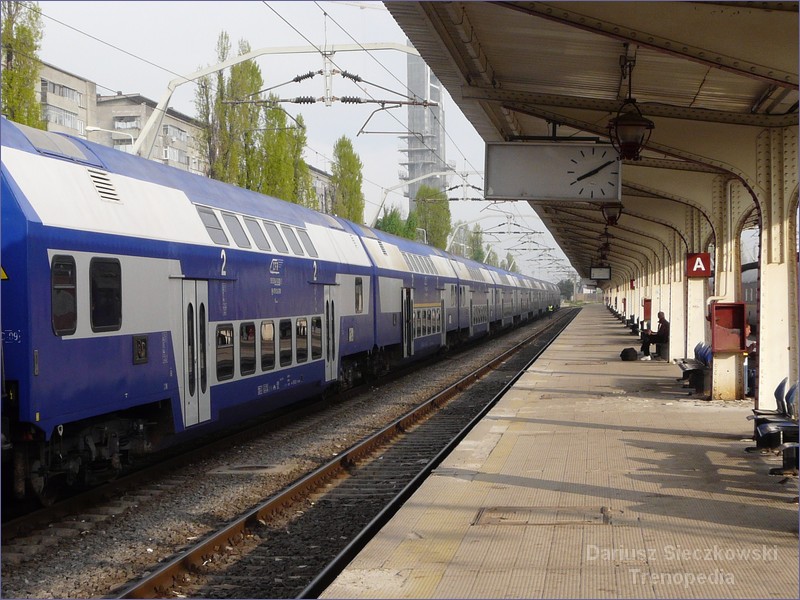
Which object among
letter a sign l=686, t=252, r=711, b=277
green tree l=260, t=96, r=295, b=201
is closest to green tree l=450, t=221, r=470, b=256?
green tree l=260, t=96, r=295, b=201

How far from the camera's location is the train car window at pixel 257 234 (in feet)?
45.2

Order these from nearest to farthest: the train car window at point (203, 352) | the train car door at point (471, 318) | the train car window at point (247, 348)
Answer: the train car window at point (203, 352)
the train car window at point (247, 348)
the train car door at point (471, 318)

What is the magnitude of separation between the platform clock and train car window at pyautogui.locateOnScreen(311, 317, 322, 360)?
159 inches

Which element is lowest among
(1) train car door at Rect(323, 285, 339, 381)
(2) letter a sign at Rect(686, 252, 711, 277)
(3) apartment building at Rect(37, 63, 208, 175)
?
(1) train car door at Rect(323, 285, 339, 381)

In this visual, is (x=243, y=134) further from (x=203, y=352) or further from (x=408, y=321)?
(x=203, y=352)

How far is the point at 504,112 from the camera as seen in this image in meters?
14.3

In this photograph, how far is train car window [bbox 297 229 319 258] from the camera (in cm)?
1616

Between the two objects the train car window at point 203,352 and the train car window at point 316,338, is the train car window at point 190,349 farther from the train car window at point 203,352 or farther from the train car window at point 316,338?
the train car window at point 316,338

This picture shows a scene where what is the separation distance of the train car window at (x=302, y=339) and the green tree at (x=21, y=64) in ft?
59.7

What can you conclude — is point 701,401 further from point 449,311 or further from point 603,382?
point 449,311

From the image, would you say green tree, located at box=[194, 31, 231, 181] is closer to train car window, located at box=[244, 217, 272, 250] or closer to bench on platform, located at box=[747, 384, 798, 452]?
train car window, located at box=[244, 217, 272, 250]

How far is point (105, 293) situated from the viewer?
9344 mm

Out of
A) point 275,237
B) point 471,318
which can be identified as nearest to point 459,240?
point 471,318

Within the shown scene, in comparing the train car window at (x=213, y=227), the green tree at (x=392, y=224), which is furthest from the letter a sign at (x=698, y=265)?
the green tree at (x=392, y=224)
